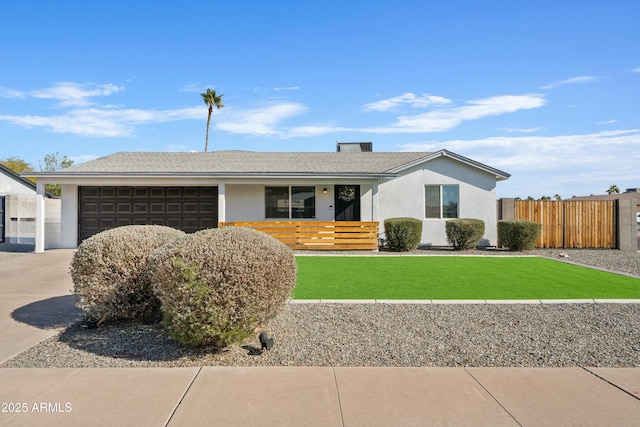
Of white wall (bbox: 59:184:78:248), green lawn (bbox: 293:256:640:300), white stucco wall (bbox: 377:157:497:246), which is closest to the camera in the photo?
green lawn (bbox: 293:256:640:300)

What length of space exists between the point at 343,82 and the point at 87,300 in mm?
12442

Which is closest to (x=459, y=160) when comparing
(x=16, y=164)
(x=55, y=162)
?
(x=55, y=162)

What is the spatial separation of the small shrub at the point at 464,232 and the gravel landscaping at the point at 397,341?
9.14m

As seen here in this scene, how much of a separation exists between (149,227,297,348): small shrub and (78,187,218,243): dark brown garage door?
40.2 ft

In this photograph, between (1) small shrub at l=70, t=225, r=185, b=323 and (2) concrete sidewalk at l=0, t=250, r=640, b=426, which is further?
(1) small shrub at l=70, t=225, r=185, b=323

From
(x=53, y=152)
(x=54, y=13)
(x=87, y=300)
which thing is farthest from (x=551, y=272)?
(x=53, y=152)

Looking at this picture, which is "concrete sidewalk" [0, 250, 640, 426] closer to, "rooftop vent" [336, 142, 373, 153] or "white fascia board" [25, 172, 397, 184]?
"white fascia board" [25, 172, 397, 184]

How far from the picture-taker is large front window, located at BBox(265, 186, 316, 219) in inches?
661

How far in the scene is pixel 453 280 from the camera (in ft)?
29.3

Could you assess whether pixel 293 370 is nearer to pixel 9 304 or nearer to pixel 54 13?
pixel 9 304

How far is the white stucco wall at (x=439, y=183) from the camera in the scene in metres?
16.9

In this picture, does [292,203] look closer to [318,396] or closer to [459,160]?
[459,160]

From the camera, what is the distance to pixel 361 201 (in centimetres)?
1667

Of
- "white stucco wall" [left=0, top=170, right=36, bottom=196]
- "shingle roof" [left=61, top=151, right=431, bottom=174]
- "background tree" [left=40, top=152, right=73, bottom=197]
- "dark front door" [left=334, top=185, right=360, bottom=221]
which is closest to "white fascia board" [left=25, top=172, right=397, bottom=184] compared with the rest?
"shingle roof" [left=61, top=151, right=431, bottom=174]
